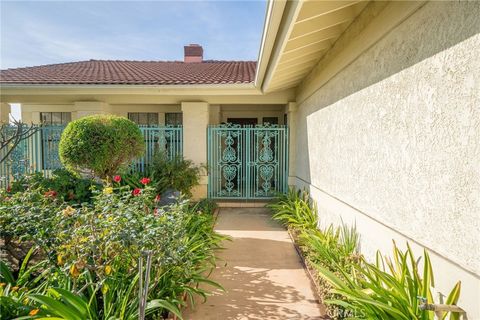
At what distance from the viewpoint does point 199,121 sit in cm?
933

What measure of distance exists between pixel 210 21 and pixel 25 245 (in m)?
6.67

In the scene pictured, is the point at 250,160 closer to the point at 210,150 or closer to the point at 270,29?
the point at 210,150

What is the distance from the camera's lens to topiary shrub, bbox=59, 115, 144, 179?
18.6 feet

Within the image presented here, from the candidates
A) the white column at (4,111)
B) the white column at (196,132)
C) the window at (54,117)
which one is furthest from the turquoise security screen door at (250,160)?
the white column at (4,111)

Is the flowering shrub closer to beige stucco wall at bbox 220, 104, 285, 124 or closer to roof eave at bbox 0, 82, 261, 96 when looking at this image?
roof eave at bbox 0, 82, 261, 96

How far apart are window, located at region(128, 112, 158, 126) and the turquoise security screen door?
295 centimetres

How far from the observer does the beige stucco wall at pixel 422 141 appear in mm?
2113

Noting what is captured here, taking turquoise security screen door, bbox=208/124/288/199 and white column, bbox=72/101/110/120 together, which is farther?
turquoise security screen door, bbox=208/124/288/199

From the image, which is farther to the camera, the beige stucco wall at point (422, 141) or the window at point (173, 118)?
the window at point (173, 118)

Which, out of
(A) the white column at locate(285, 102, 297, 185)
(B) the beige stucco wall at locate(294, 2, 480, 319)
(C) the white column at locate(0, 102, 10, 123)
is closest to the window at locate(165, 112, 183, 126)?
(A) the white column at locate(285, 102, 297, 185)

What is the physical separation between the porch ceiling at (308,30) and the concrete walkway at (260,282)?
3657 millimetres

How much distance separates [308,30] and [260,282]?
13.1 feet

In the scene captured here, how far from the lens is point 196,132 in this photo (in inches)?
368

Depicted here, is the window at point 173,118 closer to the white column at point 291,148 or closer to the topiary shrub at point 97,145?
the white column at point 291,148
